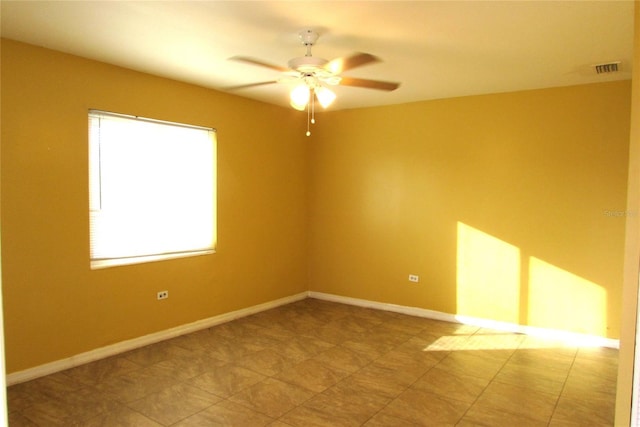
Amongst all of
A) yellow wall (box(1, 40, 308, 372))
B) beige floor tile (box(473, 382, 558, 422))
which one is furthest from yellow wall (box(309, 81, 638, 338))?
beige floor tile (box(473, 382, 558, 422))

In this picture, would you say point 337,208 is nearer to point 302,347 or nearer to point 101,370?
point 302,347

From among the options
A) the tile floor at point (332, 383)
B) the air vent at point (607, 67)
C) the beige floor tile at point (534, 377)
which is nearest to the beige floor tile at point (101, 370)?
the tile floor at point (332, 383)

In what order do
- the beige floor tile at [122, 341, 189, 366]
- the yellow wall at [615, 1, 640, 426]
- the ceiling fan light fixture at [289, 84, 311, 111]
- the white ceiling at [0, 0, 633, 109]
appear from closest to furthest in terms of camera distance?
1. the yellow wall at [615, 1, 640, 426]
2. the white ceiling at [0, 0, 633, 109]
3. the ceiling fan light fixture at [289, 84, 311, 111]
4. the beige floor tile at [122, 341, 189, 366]

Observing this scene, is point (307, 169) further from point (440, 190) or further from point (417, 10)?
point (417, 10)

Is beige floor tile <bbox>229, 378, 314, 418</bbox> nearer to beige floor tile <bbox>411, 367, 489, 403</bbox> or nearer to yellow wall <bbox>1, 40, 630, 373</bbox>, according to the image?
beige floor tile <bbox>411, 367, 489, 403</bbox>

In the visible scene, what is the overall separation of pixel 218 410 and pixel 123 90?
2.89m

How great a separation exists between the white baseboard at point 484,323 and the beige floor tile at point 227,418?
114 inches

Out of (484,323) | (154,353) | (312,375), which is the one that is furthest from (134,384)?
(484,323)

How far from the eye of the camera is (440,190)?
16.6 feet

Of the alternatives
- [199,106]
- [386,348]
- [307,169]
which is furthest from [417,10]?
[307,169]

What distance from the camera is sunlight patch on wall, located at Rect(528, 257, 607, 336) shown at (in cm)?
423

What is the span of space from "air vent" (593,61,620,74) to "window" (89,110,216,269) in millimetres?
3799

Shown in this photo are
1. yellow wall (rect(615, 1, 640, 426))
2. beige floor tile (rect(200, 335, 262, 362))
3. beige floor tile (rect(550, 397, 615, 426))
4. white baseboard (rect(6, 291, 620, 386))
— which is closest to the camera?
yellow wall (rect(615, 1, 640, 426))

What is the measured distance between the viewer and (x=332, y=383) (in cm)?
334
